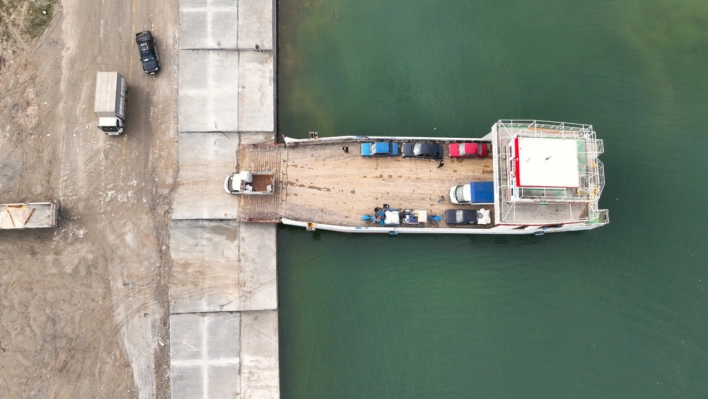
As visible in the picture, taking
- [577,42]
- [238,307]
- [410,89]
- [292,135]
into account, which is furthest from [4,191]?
[577,42]

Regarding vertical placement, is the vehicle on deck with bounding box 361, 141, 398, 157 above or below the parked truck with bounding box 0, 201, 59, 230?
above

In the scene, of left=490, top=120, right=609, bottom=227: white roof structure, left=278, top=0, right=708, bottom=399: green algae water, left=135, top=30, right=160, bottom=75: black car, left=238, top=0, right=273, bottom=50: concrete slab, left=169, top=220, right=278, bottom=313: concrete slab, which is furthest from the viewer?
left=238, top=0, right=273, bottom=50: concrete slab

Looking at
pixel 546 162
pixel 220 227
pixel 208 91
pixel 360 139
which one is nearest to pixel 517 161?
pixel 546 162

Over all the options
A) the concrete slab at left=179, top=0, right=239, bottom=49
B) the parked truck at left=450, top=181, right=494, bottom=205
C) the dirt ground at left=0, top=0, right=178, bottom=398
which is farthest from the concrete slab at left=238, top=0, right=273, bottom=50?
the parked truck at left=450, top=181, right=494, bottom=205

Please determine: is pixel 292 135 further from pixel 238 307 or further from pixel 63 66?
pixel 63 66

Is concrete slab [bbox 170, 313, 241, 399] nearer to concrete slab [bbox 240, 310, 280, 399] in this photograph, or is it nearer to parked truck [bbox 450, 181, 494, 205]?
concrete slab [bbox 240, 310, 280, 399]

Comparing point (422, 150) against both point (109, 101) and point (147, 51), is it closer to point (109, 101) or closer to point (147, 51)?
point (147, 51)
